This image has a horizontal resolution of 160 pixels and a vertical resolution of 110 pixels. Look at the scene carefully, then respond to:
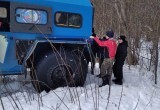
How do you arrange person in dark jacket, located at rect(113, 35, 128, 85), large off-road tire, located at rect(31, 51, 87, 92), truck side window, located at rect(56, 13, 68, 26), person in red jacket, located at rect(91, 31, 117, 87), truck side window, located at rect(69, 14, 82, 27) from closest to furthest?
1. large off-road tire, located at rect(31, 51, 87, 92)
2. truck side window, located at rect(56, 13, 68, 26)
3. truck side window, located at rect(69, 14, 82, 27)
4. person in red jacket, located at rect(91, 31, 117, 87)
5. person in dark jacket, located at rect(113, 35, 128, 85)

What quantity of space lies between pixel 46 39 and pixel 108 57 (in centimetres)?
156

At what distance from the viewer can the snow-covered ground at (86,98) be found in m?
6.54

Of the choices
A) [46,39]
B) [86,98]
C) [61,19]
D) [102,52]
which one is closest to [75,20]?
[61,19]

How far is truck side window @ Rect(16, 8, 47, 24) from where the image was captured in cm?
756

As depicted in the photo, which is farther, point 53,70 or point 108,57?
point 108,57

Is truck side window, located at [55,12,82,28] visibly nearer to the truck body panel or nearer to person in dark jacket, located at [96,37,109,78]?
the truck body panel

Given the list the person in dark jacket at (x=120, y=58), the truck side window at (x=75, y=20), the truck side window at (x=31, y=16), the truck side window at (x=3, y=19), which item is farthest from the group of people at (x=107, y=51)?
the truck side window at (x=3, y=19)

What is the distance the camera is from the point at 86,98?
710 cm

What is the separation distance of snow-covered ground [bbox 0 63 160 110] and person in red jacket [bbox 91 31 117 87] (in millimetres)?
286

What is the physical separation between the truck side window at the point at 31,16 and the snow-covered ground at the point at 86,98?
57.3 inches

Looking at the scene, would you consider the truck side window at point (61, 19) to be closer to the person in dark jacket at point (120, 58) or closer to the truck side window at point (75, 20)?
the truck side window at point (75, 20)

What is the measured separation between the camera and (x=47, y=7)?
7789mm

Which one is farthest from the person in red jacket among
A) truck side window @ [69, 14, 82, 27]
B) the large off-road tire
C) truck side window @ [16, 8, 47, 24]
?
truck side window @ [16, 8, 47, 24]

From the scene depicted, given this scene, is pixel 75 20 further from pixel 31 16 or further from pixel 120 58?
pixel 120 58
